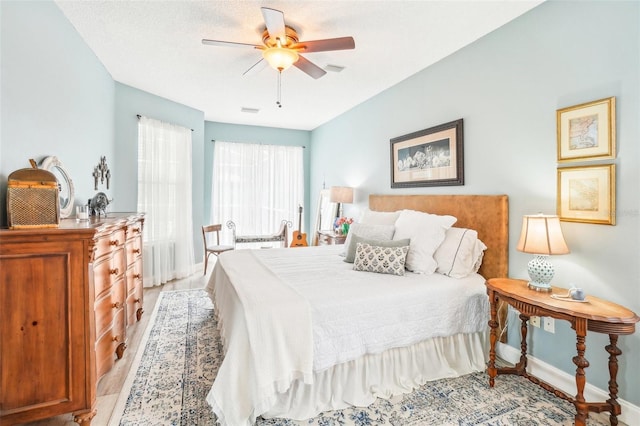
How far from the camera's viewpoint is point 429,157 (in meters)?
3.41

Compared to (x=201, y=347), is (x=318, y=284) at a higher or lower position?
higher

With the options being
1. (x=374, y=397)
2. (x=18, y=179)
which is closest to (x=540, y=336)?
(x=374, y=397)

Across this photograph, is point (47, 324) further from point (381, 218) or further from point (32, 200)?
Answer: point (381, 218)

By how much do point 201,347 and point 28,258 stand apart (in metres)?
1.55

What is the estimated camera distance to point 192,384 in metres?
2.20

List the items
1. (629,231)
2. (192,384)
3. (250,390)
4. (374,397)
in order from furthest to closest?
(192,384) → (374,397) → (629,231) → (250,390)

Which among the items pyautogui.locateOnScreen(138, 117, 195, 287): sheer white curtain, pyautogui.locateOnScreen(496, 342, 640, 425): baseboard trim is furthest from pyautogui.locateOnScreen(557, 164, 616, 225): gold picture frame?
pyautogui.locateOnScreen(138, 117, 195, 287): sheer white curtain

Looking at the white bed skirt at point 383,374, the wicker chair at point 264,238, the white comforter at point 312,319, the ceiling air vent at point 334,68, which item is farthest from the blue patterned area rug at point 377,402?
the ceiling air vent at point 334,68

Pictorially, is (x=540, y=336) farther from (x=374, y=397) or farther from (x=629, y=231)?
(x=374, y=397)

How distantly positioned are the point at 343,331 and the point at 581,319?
131 centimetres

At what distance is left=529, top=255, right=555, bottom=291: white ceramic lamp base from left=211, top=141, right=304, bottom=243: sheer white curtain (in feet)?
16.4

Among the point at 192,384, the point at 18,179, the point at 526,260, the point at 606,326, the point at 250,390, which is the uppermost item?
the point at 18,179

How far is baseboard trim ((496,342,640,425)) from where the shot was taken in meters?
1.84

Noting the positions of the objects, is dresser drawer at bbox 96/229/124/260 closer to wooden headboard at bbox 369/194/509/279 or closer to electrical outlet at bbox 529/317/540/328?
wooden headboard at bbox 369/194/509/279
